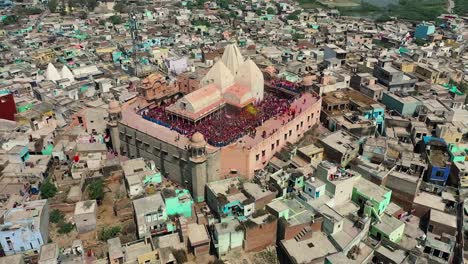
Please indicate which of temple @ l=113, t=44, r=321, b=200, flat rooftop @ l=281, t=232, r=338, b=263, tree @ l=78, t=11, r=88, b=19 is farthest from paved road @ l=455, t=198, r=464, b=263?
tree @ l=78, t=11, r=88, b=19

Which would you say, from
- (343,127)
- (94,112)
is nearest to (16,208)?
(94,112)

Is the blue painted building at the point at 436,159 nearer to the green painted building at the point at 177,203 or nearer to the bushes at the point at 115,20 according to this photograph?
the green painted building at the point at 177,203

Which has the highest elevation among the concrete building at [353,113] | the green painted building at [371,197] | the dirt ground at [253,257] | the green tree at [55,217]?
the concrete building at [353,113]

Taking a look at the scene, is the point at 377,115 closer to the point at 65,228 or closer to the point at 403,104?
the point at 403,104

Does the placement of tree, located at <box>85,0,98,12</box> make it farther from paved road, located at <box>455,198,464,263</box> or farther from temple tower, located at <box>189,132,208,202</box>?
paved road, located at <box>455,198,464,263</box>

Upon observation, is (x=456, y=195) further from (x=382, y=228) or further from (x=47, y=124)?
(x=47, y=124)

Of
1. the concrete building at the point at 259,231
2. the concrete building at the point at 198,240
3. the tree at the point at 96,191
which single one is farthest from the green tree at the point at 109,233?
the concrete building at the point at 259,231
